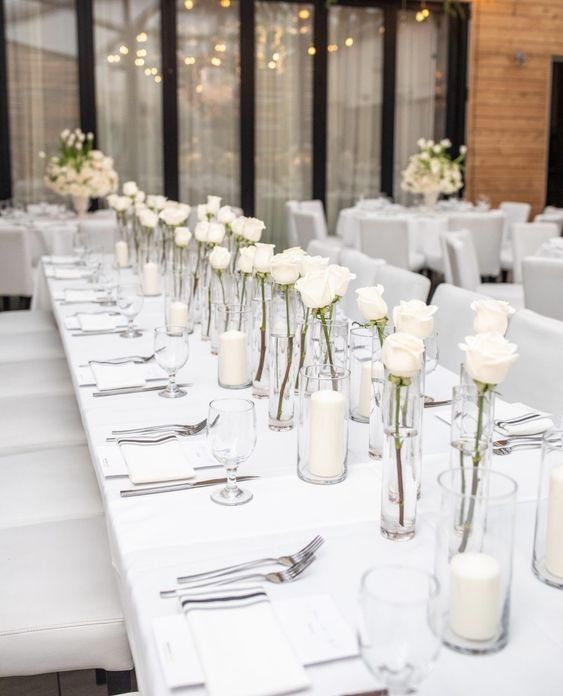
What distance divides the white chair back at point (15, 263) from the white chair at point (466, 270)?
3.05m

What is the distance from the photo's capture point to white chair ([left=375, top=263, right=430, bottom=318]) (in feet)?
11.1

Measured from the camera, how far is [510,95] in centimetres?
1033

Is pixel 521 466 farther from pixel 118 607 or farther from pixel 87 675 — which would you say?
pixel 87 675

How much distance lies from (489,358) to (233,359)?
1.08 meters

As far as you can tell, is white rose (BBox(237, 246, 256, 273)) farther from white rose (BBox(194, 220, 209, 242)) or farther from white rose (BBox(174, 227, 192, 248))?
white rose (BBox(174, 227, 192, 248))

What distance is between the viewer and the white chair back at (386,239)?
6.97m

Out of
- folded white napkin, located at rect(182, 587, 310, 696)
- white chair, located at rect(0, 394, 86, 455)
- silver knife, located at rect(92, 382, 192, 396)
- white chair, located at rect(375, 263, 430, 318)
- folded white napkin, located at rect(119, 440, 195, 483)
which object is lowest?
white chair, located at rect(0, 394, 86, 455)

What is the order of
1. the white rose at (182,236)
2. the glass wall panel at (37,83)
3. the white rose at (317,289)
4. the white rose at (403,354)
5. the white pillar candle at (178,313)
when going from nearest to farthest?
the white rose at (403,354)
the white rose at (317,289)
the white pillar candle at (178,313)
the white rose at (182,236)
the glass wall panel at (37,83)

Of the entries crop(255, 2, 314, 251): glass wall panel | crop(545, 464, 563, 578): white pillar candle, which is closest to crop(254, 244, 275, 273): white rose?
crop(545, 464, 563, 578): white pillar candle

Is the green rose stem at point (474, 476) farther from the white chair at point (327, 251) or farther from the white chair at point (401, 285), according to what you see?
the white chair at point (327, 251)

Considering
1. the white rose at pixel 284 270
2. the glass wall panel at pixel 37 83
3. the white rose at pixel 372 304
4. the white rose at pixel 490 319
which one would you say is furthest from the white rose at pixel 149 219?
the glass wall panel at pixel 37 83

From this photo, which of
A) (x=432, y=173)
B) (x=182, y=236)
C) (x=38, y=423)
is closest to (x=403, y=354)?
(x=38, y=423)

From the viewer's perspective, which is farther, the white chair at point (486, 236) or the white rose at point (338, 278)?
the white chair at point (486, 236)

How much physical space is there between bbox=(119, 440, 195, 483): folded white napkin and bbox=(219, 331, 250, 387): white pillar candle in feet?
1.55
